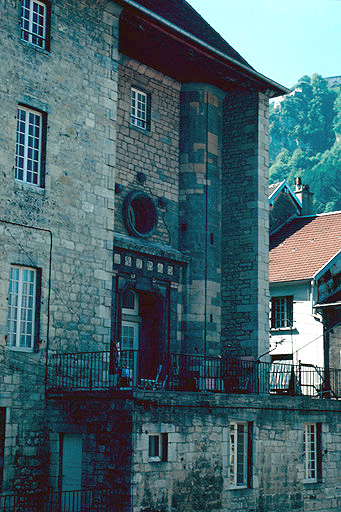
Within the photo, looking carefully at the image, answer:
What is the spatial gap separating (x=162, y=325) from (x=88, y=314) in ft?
13.9

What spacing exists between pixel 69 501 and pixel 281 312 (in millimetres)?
16182

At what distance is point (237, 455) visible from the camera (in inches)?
797

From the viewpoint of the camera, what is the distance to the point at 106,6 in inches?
846

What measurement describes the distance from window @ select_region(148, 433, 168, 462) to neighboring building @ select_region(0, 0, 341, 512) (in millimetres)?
40

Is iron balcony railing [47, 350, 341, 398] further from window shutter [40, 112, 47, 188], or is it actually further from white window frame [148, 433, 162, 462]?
window shutter [40, 112, 47, 188]

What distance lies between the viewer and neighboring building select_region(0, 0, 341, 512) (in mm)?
17922

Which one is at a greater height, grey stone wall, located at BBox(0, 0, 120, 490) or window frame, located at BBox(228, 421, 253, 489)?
grey stone wall, located at BBox(0, 0, 120, 490)

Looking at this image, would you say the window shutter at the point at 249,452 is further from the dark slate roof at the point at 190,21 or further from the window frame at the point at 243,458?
the dark slate roof at the point at 190,21

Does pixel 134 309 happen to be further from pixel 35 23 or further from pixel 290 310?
pixel 290 310

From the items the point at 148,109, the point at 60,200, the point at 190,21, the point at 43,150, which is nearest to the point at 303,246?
the point at 190,21

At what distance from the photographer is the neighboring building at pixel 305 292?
1205 inches

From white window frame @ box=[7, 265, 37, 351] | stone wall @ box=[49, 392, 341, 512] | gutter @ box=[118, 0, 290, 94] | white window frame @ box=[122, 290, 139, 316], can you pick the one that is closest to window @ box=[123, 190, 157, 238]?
white window frame @ box=[122, 290, 139, 316]

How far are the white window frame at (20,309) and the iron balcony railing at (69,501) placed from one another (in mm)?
3049

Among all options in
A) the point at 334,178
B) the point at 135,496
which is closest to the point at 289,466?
the point at 135,496
